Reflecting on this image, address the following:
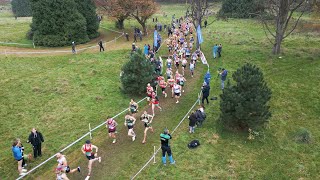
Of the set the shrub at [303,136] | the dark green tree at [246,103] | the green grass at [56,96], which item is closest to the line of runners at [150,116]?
A: the green grass at [56,96]

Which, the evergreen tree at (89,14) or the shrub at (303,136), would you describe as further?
the evergreen tree at (89,14)

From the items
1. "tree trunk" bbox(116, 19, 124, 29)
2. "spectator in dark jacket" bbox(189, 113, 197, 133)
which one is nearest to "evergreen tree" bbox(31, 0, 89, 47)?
"tree trunk" bbox(116, 19, 124, 29)

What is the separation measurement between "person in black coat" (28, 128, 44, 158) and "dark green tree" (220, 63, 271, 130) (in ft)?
36.0

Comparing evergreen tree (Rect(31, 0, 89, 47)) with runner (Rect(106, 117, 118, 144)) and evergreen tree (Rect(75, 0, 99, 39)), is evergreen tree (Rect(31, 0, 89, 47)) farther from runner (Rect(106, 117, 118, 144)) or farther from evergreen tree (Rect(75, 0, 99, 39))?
runner (Rect(106, 117, 118, 144))

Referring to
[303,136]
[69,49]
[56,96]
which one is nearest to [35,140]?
[56,96]

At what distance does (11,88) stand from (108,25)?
1299 inches

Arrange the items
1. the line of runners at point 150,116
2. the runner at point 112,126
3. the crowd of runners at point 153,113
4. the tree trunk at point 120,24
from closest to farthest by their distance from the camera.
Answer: the line of runners at point 150,116
the crowd of runners at point 153,113
the runner at point 112,126
the tree trunk at point 120,24

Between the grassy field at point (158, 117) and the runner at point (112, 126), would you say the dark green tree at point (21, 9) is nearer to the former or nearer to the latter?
the grassy field at point (158, 117)

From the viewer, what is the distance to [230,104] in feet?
64.0

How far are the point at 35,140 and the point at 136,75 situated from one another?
10041mm

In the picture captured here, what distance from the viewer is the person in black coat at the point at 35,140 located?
53.0ft

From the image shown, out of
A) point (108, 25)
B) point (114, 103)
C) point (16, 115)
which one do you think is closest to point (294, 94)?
point (114, 103)

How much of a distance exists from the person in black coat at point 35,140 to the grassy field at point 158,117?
0.46 metres

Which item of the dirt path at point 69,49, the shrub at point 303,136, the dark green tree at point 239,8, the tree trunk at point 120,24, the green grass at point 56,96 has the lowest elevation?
the shrub at point 303,136
